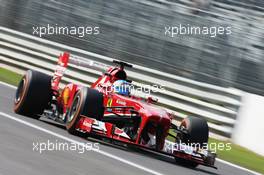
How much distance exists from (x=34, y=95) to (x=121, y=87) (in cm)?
152

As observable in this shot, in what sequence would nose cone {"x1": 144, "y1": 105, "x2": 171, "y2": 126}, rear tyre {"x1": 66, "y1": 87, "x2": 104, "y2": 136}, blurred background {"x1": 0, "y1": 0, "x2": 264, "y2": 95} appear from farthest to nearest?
blurred background {"x1": 0, "y1": 0, "x2": 264, "y2": 95} → rear tyre {"x1": 66, "y1": 87, "x2": 104, "y2": 136} → nose cone {"x1": 144, "y1": 105, "x2": 171, "y2": 126}

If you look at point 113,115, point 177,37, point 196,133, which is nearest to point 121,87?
point 113,115

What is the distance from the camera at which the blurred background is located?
16250 mm

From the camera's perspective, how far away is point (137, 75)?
60.0 feet

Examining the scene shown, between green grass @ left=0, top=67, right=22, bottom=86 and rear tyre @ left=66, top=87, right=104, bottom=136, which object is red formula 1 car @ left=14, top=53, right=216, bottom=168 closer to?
rear tyre @ left=66, top=87, right=104, bottom=136

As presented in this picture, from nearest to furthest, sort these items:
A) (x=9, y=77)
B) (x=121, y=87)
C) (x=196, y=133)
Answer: (x=196, y=133) < (x=121, y=87) < (x=9, y=77)

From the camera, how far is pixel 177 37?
58.0 ft

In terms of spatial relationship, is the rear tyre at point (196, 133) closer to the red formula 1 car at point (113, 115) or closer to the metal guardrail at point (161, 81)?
the red formula 1 car at point (113, 115)

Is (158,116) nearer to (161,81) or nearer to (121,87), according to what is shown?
(121,87)

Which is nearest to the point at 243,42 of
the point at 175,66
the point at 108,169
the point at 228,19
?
the point at 228,19

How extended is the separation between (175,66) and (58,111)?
534 cm

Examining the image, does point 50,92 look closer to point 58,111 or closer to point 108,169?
point 58,111

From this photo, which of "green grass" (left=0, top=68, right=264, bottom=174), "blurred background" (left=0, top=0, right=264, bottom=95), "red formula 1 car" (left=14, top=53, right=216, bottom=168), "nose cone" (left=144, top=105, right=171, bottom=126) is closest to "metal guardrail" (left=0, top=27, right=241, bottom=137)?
"blurred background" (left=0, top=0, right=264, bottom=95)

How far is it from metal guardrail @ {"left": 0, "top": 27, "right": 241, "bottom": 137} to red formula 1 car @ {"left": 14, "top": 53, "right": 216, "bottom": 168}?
12.0 feet
